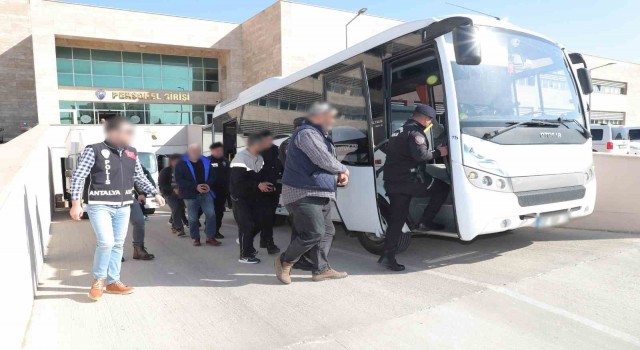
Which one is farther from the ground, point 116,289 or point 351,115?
point 351,115

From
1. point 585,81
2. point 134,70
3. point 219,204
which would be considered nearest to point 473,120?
point 585,81

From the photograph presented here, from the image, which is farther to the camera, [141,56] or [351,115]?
[141,56]

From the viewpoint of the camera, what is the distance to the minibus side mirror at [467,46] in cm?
407

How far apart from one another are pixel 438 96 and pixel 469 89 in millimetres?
1121

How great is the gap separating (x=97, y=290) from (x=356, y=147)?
3.34 m

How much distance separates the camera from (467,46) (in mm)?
4066

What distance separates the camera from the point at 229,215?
438 inches

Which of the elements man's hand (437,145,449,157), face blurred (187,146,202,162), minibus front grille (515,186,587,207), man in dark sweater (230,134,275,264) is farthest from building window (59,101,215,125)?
Result: minibus front grille (515,186,587,207)

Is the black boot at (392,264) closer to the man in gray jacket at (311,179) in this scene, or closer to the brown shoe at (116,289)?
the man in gray jacket at (311,179)

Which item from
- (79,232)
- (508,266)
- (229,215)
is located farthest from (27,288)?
(229,215)

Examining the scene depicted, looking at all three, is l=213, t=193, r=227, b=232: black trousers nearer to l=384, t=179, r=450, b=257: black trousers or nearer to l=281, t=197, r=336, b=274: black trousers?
l=281, t=197, r=336, b=274: black trousers

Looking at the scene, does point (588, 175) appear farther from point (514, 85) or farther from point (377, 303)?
point (377, 303)

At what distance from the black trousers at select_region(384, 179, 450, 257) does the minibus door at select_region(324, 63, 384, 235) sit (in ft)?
1.15

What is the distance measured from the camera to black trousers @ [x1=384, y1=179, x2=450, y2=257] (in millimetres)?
4629
